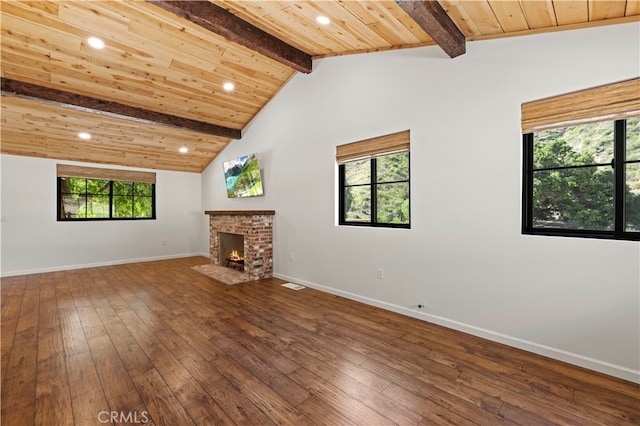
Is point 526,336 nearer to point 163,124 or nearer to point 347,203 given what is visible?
point 347,203

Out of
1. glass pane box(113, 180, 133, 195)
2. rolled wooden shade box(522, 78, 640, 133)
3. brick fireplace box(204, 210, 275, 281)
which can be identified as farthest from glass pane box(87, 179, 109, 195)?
rolled wooden shade box(522, 78, 640, 133)

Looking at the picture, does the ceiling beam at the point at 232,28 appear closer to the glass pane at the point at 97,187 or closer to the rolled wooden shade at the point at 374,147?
the rolled wooden shade at the point at 374,147

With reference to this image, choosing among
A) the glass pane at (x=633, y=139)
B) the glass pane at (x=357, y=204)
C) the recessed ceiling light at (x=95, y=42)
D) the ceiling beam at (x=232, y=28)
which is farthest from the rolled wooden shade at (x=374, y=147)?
the recessed ceiling light at (x=95, y=42)

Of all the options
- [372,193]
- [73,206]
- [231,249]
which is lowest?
[231,249]

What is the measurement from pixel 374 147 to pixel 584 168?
2015 millimetres

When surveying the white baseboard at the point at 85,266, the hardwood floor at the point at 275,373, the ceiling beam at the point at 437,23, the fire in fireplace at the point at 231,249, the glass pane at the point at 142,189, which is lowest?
the hardwood floor at the point at 275,373

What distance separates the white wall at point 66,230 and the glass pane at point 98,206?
21 cm

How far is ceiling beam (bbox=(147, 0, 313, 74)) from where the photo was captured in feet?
9.19

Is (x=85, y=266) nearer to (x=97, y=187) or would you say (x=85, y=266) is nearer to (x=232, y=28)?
(x=97, y=187)

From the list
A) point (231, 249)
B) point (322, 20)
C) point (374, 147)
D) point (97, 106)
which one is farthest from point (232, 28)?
point (231, 249)

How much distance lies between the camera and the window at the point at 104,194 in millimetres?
5987

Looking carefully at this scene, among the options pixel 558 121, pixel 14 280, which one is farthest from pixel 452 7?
pixel 14 280

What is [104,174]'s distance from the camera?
20.8 ft

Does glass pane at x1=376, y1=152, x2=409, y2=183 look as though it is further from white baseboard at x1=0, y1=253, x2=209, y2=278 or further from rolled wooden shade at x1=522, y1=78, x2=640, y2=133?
white baseboard at x1=0, y1=253, x2=209, y2=278
